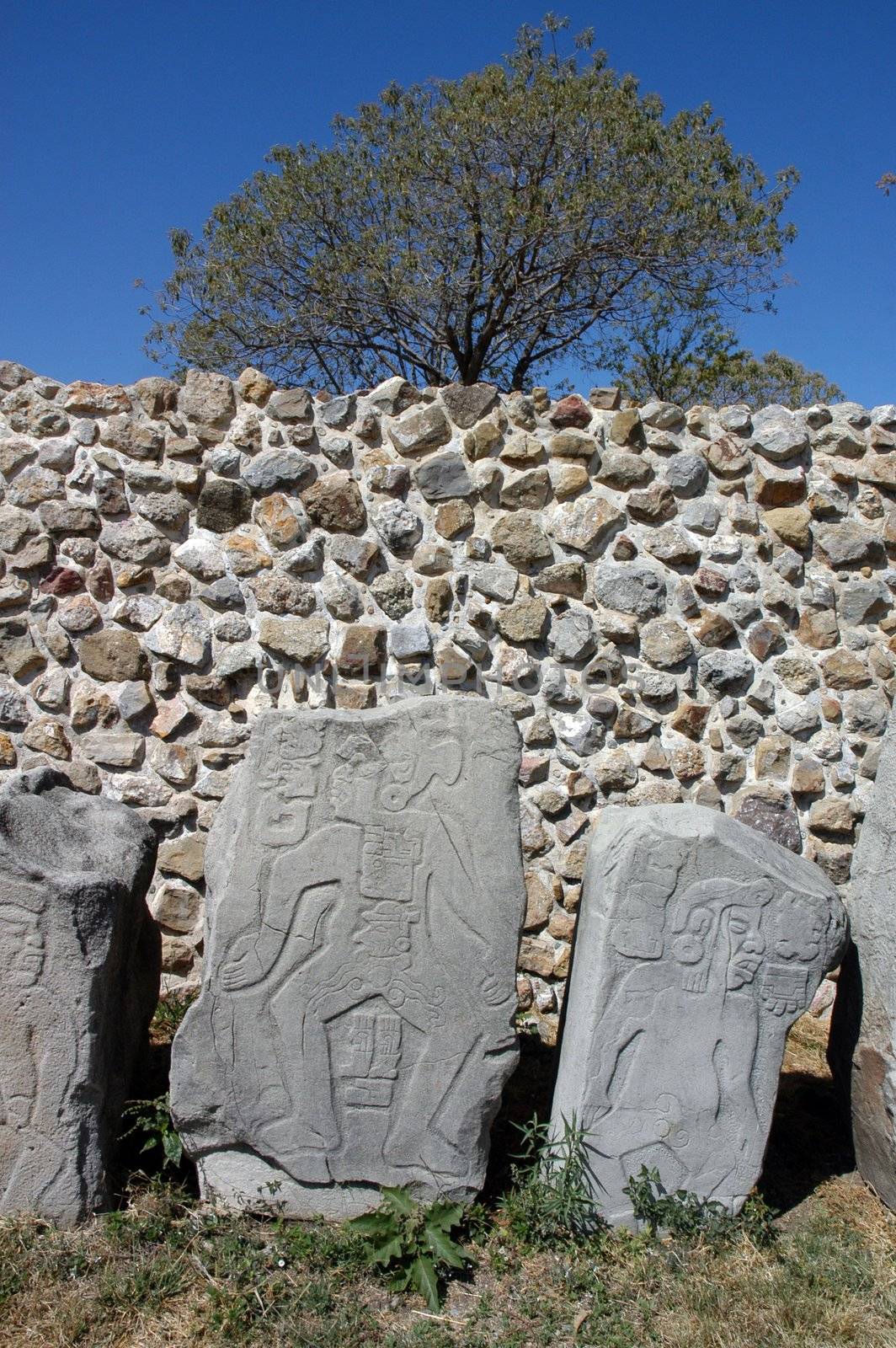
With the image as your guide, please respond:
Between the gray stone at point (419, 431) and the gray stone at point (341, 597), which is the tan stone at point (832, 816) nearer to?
the gray stone at point (341, 597)

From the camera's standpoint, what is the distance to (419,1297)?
2688mm

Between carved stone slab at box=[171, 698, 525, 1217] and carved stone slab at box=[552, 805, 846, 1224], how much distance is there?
0.27 metres

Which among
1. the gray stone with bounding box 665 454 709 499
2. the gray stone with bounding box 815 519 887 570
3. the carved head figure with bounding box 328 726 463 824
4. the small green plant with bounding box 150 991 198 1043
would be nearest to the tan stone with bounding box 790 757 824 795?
the gray stone with bounding box 815 519 887 570

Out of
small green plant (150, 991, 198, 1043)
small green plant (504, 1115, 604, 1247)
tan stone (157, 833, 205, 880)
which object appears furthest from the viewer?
tan stone (157, 833, 205, 880)

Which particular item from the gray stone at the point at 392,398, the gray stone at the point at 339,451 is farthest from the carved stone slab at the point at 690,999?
the gray stone at the point at 392,398

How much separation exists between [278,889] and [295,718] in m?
0.46

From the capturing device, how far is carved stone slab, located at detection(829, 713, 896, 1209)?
10.0 ft

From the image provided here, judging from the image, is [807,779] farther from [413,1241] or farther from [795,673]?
[413,1241]

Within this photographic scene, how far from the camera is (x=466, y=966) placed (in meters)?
2.92

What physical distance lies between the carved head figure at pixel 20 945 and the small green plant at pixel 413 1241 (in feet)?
3.48

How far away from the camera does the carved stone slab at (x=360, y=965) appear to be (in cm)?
288

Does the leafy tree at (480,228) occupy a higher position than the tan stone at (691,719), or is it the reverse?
the leafy tree at (480,228)

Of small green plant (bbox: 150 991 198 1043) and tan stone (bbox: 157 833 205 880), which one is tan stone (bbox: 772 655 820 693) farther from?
small green plant (bbox: 150 991 198 1043)

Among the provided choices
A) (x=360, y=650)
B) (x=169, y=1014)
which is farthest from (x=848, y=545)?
(x=169, y=1014)
